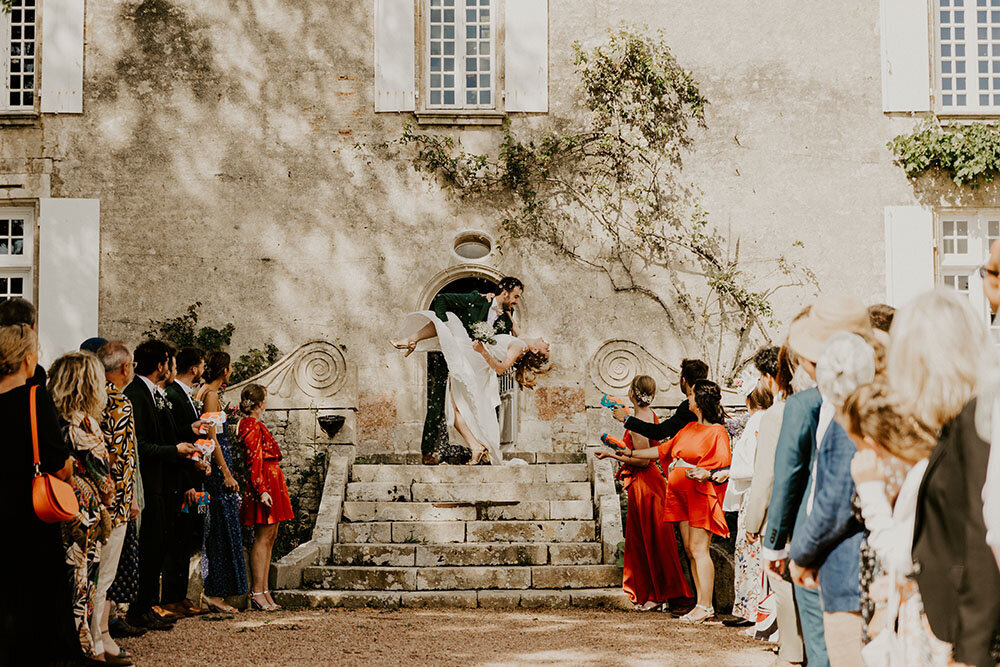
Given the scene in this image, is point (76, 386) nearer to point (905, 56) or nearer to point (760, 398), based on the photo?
point (760, 398)

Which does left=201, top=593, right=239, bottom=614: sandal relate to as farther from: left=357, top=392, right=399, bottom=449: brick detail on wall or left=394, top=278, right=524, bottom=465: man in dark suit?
left=357, top=392, right=399, bottom=449: brick detail on wall

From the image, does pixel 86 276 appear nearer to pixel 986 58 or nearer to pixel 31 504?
pixel 31 504

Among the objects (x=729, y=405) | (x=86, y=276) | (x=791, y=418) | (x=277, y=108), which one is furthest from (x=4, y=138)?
(x=791, y=418)

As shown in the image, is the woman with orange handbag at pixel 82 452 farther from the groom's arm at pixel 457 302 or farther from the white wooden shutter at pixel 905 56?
the white wooden shutter at pixel 905 56

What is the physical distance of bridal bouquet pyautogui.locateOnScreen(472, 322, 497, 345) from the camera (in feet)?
31.2

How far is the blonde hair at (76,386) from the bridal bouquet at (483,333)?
4.70 m

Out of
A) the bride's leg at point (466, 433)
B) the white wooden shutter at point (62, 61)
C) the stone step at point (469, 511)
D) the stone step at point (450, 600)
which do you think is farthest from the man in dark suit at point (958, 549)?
the white wooden shutter at point (62, 61)

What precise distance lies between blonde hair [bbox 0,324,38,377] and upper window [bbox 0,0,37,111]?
8.89 m

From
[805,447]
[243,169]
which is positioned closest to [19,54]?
[243,169]

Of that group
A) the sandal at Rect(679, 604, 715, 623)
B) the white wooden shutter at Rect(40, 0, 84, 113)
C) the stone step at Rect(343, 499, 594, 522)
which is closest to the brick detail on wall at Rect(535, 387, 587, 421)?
the stone step at Rect(343, 499, 594, 522)

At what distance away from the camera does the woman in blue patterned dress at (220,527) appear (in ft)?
24.7

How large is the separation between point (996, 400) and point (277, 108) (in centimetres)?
1082

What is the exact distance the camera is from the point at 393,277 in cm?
1211

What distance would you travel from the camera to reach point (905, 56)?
12.2 m
